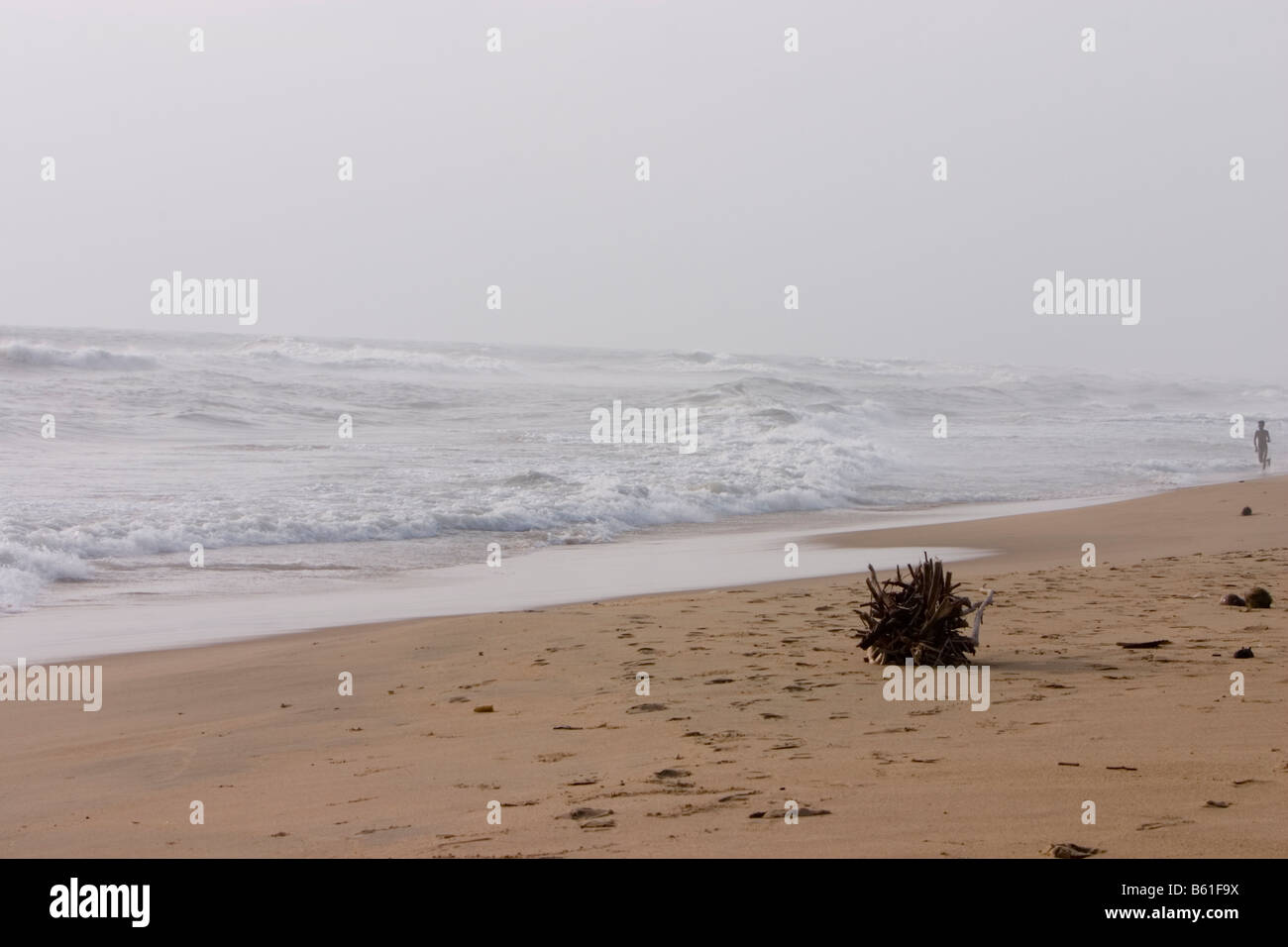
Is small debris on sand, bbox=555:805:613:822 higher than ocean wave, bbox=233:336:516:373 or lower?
lower

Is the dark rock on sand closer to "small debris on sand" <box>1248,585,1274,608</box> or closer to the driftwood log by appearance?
the driftwood log

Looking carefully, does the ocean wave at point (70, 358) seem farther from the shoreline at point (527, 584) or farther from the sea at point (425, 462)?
Result: the shoreline at point (527, 584)

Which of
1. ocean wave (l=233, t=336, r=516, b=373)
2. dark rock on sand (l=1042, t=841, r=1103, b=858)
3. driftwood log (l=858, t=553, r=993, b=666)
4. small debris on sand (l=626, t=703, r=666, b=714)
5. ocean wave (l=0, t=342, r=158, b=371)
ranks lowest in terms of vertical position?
dark rock on sand (l=1042, t=841, r=1103, b=858)

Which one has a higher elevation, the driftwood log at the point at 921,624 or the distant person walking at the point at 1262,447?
the distant person walking at the point at 1262,447

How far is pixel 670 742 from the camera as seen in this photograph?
5.02 m

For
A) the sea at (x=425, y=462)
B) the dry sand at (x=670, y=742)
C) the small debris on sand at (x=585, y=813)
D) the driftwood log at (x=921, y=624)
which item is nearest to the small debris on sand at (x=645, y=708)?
the dry sand at (x=670, y=742)

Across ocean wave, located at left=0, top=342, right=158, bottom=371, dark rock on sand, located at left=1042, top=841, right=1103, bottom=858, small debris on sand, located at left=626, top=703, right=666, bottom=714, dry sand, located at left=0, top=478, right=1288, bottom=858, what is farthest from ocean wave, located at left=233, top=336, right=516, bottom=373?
dark rock on sand, located at left=1042, top=841, right=1103, bottom=858

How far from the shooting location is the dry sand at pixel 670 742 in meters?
3.69

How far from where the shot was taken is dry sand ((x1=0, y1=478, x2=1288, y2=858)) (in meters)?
3.69

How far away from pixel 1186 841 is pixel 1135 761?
982 mm

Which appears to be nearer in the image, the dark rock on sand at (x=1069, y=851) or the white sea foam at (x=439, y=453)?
the dark rock on sand at (x=1069, y=851)

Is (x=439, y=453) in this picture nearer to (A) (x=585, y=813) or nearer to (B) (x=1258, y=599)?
(B) (x=1258, y=599)

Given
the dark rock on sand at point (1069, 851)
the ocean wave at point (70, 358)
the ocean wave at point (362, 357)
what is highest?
the ocean wave at point (362, 357)

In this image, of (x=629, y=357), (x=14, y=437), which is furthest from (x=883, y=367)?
(x=14, y=437)
